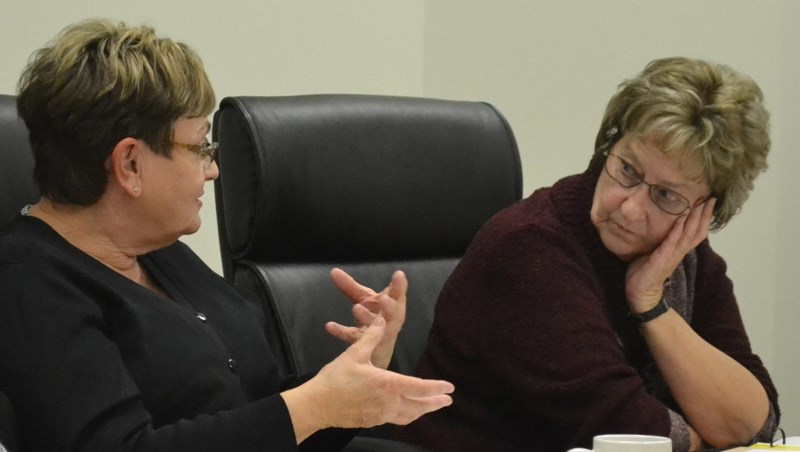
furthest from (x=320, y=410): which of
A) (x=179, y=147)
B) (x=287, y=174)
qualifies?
(x=287, y=174)

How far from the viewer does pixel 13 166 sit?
1.57 m

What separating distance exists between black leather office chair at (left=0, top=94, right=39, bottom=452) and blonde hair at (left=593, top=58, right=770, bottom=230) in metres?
0.94

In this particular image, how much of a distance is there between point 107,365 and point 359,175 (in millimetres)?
782

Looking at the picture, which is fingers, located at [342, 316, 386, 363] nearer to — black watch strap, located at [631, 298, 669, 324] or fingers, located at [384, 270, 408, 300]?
fingers, located at [384, 270, 408, 300]

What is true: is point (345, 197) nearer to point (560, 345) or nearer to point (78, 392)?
point (560, 345)

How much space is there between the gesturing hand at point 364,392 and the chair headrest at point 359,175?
22.9 inches

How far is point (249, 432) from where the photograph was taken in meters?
1.31

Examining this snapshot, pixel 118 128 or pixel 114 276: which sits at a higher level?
pixel 118 128

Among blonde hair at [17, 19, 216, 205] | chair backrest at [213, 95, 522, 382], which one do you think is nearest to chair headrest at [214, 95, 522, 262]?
chair backrest at [213, 95, 522, 382]

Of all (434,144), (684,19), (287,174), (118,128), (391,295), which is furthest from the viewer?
(684,19)

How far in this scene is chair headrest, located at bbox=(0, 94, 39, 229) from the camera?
155 centimetres

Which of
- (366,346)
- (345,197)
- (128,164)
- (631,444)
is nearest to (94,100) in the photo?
(128,164)

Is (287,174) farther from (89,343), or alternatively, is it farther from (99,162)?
(89,343)

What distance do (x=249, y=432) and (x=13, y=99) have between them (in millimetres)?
654
